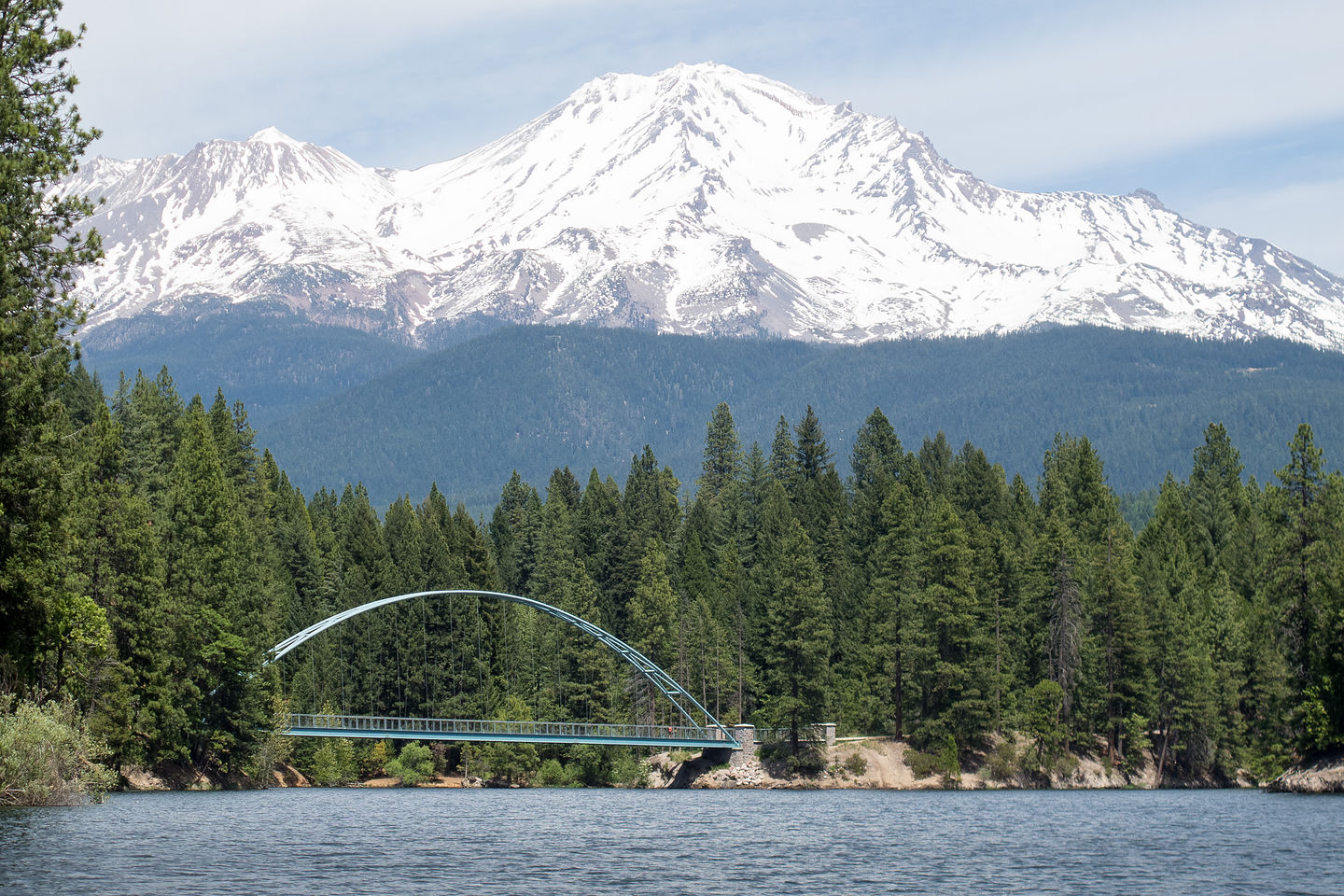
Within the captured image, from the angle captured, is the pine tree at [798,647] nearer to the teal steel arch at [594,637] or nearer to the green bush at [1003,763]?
the teal steel arch at [594,637]

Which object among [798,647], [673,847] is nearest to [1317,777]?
[798,647]

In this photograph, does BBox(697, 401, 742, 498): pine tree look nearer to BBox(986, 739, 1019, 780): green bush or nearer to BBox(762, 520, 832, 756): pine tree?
BBox(762, 520, 832, 756): pine tree

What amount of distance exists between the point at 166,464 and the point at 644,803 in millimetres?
43434

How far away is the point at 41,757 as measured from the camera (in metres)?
52.7

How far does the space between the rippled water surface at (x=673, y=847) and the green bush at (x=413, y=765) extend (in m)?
26.4

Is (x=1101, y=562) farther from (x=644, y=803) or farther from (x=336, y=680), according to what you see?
(x=336, y=680)

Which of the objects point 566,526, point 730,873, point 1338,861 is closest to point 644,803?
point 730,873

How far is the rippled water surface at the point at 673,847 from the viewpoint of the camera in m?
41.7

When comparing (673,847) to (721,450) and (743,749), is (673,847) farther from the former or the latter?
(721,450)

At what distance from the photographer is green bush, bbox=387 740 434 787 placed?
10438cm

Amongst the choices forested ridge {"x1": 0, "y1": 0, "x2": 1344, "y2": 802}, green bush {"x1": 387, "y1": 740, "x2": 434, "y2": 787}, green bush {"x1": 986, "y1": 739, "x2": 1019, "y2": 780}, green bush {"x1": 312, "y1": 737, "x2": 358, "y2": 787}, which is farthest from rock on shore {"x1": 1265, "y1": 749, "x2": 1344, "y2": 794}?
green bush {"x1": 312, "y1": 737, "x2": 358, "y2": 787}

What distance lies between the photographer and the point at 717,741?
329 ft

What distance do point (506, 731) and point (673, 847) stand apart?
55.1 metres

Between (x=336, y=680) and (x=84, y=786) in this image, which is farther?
(x=336, y=680)
